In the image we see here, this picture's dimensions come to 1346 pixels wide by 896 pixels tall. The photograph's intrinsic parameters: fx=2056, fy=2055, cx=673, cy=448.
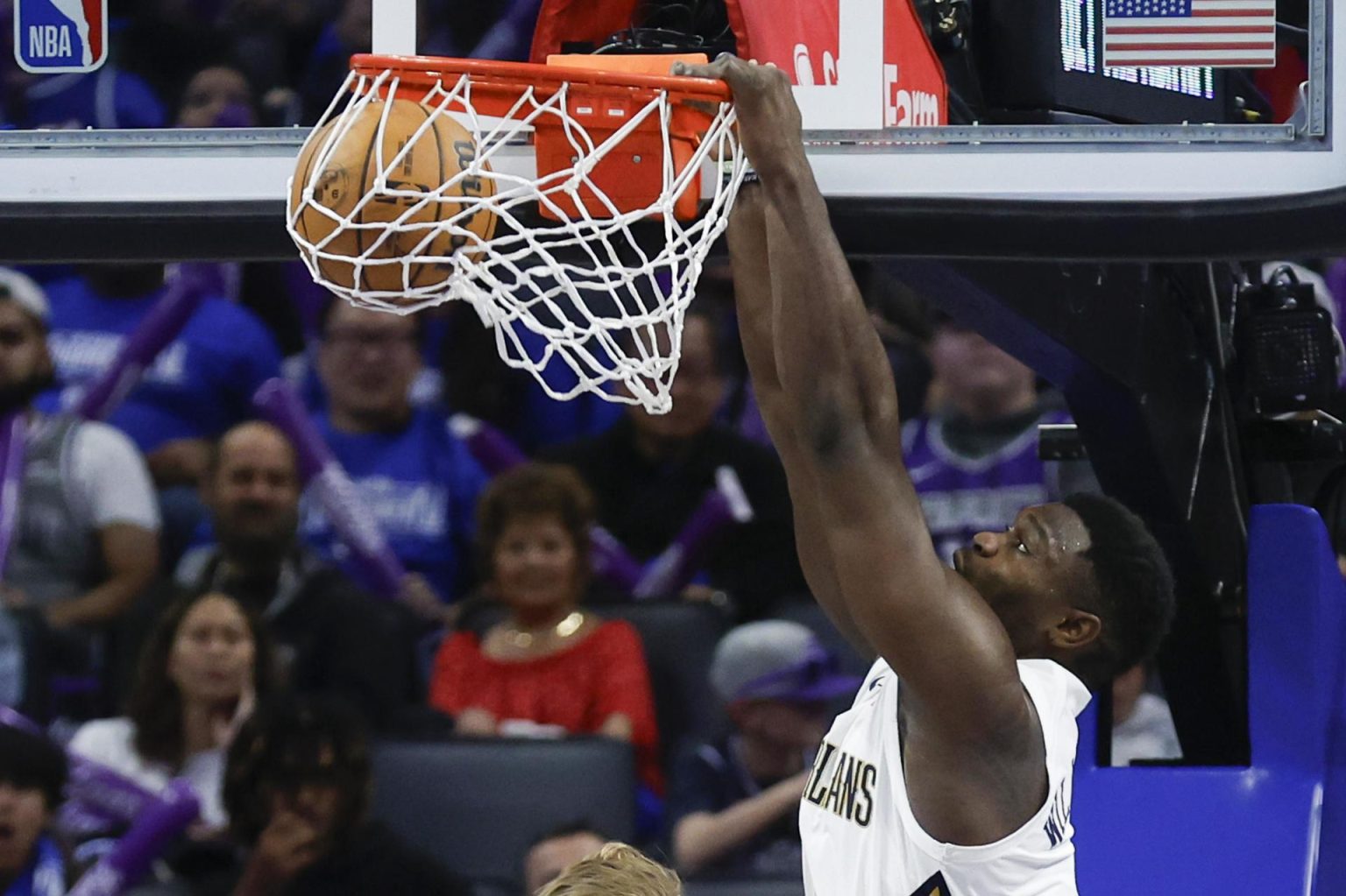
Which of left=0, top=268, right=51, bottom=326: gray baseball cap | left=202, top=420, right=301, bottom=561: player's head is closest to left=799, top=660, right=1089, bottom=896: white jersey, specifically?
left=202, top=420, right=301, bottom=561: player's head

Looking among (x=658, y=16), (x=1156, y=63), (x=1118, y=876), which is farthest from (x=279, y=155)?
(x=1118, y=876)

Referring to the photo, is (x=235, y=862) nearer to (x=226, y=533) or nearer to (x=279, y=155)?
(x=226, y=533)

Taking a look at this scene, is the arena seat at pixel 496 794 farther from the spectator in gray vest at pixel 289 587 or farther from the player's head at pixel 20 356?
the player's head at pixel 20 356

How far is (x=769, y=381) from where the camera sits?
8.50ft

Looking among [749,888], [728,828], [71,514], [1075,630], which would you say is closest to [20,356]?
[71,514]

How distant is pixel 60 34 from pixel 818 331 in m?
1.53

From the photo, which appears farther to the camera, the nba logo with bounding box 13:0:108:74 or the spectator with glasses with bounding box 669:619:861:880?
the spectator with glasses with bounding box 669:619:861:880

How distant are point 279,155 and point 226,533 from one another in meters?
2.39

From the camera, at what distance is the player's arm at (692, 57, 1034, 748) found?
211 centimetres

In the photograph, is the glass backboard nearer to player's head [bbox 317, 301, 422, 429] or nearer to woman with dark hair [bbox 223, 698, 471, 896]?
woman with dark hair [bbox 223, 698, 471, 896]

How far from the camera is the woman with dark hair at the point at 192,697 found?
4.46 meters

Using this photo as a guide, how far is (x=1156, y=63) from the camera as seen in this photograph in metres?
2.70

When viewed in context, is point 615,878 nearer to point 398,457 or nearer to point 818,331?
point 818,331

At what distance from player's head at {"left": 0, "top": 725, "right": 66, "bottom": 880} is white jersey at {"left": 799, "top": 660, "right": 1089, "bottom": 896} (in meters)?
2.31
